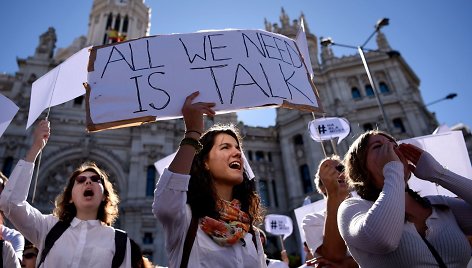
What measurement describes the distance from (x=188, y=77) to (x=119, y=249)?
1921 mm

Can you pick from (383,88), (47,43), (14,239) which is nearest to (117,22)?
(47,43)

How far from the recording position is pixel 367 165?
277 cm

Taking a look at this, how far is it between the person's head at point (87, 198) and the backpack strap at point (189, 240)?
1903 mm

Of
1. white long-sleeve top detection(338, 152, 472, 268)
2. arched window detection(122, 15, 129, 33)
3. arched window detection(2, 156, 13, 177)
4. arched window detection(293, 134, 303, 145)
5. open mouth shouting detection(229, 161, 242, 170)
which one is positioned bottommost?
white long-sleeve top detection(338, 152, 472, 268)

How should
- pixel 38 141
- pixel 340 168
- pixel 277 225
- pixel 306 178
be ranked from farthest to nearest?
pixel 306 178 → pixel 277 225 → pixel 38 141 → pixel 340 168

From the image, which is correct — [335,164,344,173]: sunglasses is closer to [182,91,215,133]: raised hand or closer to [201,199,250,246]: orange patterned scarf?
[201,199,250,246]: orange patterned scarf

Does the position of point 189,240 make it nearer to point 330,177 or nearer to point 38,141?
point 330,177

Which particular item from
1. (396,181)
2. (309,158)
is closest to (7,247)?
(396,181)

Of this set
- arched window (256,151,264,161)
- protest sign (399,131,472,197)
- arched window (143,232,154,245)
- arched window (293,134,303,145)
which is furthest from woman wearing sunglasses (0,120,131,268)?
arched window (256,151,264,161)

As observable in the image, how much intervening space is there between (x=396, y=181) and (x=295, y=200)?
24273 millimetres

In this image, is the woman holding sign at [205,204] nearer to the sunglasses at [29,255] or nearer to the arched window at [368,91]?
the sunglasses at [29,255]

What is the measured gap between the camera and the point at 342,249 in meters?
2.82

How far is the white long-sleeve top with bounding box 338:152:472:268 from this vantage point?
2109mm

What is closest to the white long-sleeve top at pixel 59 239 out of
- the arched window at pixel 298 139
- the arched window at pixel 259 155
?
the arched window at pixel 298 139
